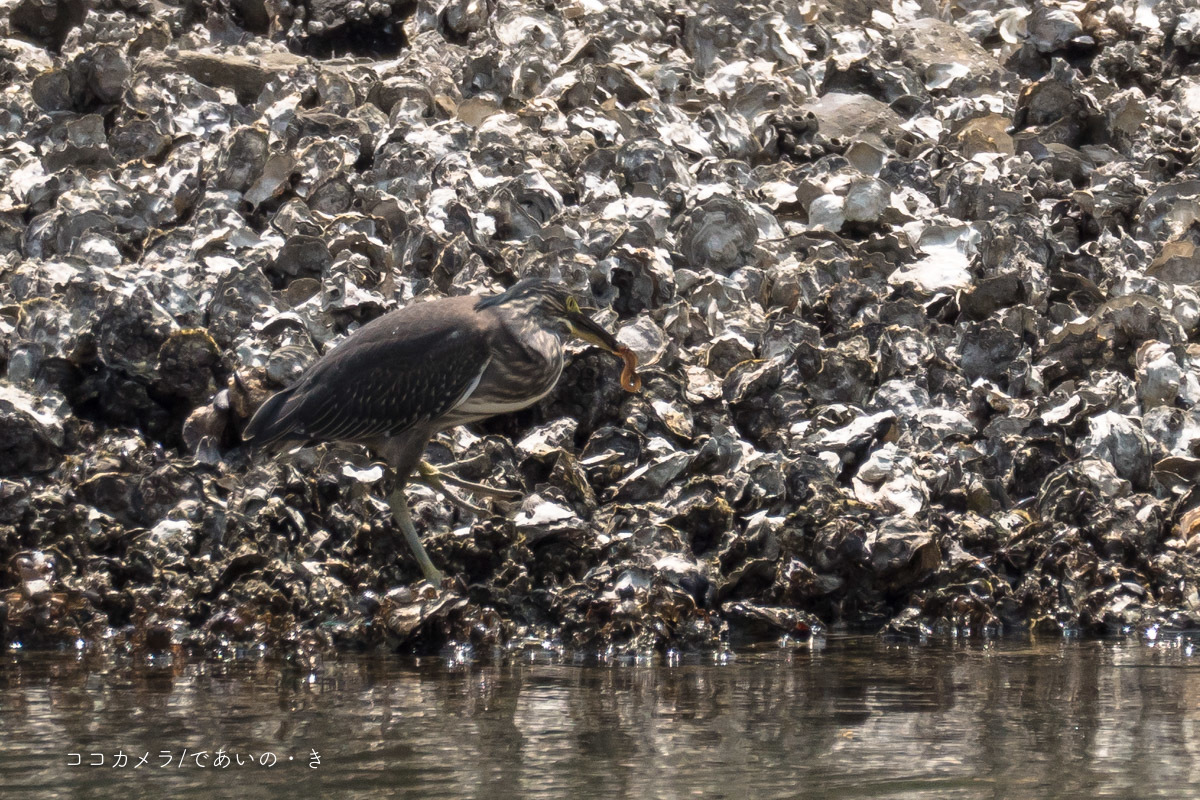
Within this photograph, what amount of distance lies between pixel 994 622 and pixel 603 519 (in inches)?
71.2

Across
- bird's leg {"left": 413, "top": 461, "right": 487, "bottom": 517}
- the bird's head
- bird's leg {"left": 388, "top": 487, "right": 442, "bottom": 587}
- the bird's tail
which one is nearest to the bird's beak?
the bird's head

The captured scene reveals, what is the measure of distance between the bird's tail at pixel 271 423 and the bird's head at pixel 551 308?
1.11 m

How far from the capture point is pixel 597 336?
7.68 metres

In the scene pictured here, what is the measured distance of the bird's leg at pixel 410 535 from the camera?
6.38m

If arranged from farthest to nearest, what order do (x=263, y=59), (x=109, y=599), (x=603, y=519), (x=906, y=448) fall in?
(x=263, y=59) < (x=906, y=448) < (x=603, y=519) < (x=109, y=599)

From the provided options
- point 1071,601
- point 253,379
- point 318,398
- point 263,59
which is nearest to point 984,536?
point 1071,601

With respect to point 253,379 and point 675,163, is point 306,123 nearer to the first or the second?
point 675,163

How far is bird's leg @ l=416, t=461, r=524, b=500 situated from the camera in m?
7.12

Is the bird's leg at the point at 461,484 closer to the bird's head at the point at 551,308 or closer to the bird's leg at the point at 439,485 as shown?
the bird's leg at the point at 439,485

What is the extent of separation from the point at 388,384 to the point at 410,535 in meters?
0.94

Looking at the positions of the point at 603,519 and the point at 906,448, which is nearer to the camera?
the point at 603,519

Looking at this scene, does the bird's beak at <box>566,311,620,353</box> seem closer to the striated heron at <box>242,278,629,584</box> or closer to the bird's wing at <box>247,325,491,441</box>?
the striated heron at <box>242,278,629,584</box>

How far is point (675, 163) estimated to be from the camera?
10.2 meters

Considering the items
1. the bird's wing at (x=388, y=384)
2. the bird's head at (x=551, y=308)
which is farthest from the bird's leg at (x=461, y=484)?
the bird's head at (x=551, y=308)
